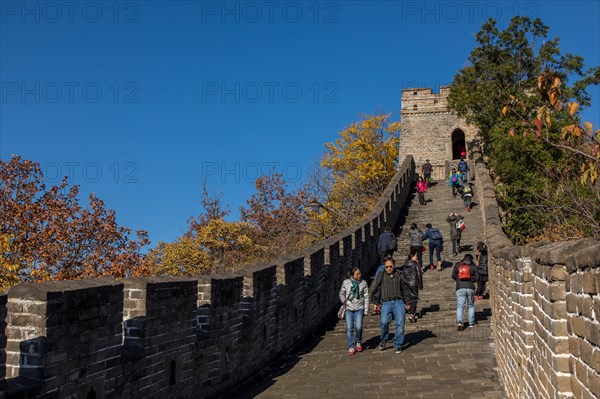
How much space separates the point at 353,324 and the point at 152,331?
478 centimetres

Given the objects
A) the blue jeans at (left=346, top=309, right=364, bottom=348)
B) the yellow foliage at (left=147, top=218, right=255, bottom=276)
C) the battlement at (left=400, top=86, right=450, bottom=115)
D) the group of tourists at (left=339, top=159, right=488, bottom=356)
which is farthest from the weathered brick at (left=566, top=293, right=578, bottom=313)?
the battlement at (left=400, top=86, right=450, bottom=115)

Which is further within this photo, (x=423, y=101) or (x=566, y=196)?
(x=423, y=101)

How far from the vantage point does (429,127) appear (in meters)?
46.7

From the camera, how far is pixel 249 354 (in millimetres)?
10258

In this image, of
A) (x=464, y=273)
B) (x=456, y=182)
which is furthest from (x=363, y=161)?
(x=464, y=273)

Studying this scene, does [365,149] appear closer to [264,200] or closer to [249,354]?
[264,200]

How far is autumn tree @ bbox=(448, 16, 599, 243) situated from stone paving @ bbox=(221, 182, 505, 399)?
6.92m

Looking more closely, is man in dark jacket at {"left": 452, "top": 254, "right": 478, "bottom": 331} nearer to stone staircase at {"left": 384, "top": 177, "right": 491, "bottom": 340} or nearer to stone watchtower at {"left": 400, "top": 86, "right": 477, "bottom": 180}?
stone staircase at {"left": 384, "top": 177, "right": 491, "bottom": 340}

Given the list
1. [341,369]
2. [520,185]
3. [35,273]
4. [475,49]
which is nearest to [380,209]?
[520,185]

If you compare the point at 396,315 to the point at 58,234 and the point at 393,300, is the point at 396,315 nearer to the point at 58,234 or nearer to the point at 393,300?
the point at 393,300

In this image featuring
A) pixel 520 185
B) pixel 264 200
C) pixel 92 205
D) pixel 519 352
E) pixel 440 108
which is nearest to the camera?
pixel 519 352

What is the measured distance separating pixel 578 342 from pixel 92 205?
30.6 meters

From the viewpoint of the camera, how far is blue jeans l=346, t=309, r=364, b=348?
435 inches

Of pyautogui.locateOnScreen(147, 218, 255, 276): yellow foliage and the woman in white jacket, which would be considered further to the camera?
pyautogui.locateOnScreen(147, 218, 255, 276): yellow foliage
